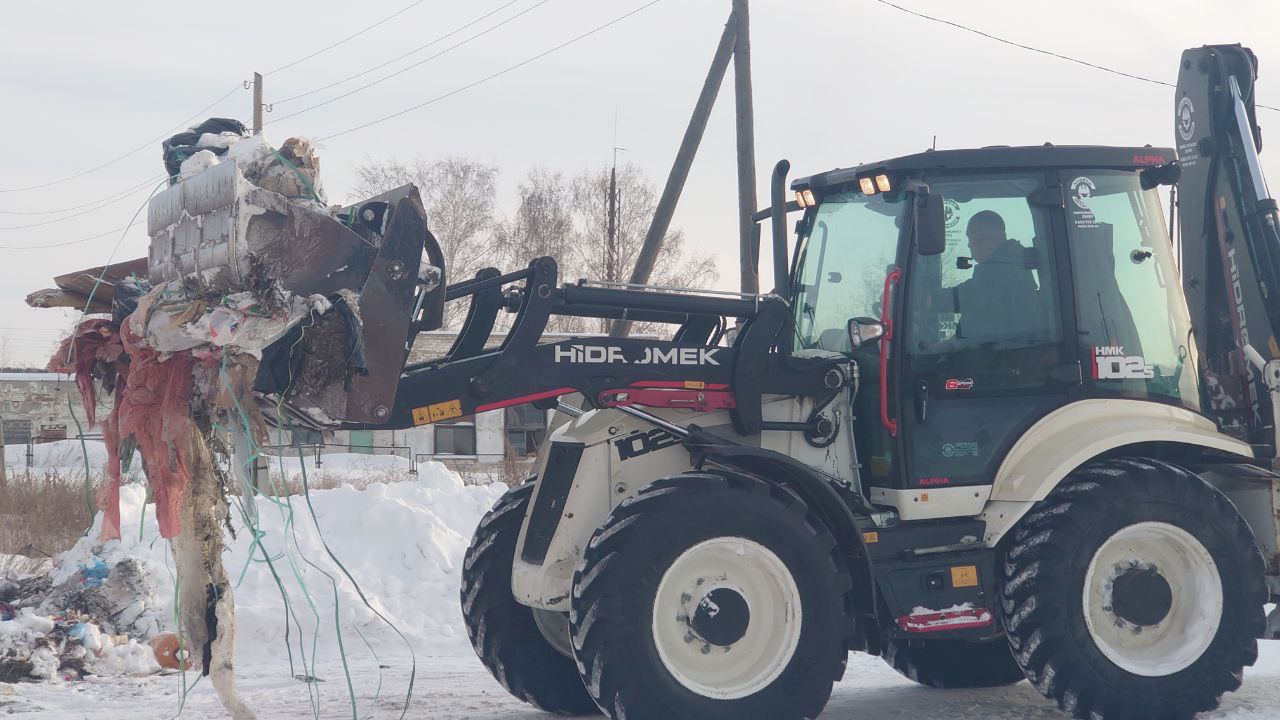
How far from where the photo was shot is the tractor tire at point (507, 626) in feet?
20.9

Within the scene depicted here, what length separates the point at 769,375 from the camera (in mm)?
6250

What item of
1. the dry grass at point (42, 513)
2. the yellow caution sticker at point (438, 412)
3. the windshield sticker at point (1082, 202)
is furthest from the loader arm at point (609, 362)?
the dry grass at point (42, 513)

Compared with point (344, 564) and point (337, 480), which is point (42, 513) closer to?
point (344, 564)

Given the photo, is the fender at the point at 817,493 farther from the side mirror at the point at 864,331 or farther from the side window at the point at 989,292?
the side window at the point at 989,292

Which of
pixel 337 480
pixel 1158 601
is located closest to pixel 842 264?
pixel 1158 601

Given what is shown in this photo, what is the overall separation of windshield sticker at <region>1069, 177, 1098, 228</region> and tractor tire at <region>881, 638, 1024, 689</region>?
260 cm

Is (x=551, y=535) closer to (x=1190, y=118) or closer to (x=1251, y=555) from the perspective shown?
(x=1251, y=555)

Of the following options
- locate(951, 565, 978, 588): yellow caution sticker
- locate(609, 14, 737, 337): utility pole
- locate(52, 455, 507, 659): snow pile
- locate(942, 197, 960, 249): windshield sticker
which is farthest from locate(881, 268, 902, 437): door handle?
locate(609, 14, 737, 337): utility pole

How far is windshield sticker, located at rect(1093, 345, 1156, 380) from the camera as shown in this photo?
6.45 metres

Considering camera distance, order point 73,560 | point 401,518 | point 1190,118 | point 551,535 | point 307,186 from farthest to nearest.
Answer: point 401,518, point 73,560, point 1190,118, point 551,535, point 307,186

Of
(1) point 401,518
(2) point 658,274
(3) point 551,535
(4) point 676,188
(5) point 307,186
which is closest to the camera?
(5) point 307,186

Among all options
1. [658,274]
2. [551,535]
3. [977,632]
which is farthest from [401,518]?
[658,274]

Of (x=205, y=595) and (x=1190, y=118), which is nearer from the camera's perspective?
(x=205, y=595)

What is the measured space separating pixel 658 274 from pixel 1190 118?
33975mm
